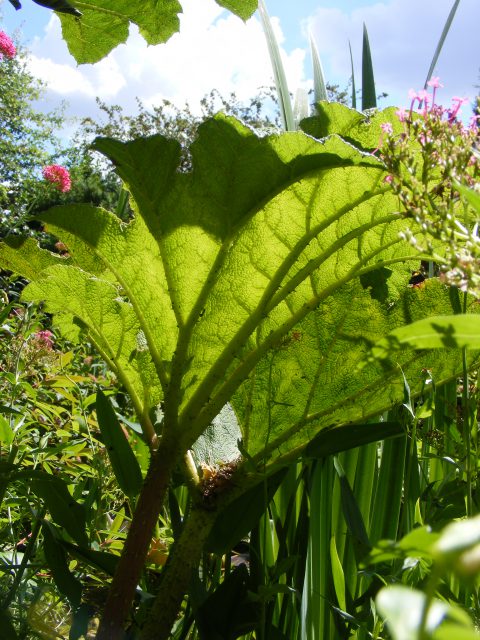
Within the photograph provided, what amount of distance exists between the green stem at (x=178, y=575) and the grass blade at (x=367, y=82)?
107 centimetres

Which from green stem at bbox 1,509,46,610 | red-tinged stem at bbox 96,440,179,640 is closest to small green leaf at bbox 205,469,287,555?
red-tinged stem at bbox 96,440,179,640

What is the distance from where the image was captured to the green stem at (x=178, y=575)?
91 centimetres

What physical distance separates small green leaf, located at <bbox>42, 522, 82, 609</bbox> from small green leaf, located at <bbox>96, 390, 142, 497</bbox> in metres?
0.17

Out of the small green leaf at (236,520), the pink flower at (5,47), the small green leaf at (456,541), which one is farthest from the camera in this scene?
the pink flower at (5,47)

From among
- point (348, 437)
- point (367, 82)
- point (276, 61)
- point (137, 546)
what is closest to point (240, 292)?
point (348, 437)

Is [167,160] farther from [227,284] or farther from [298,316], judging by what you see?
[298,316]

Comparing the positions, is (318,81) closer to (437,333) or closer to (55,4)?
(55,4)

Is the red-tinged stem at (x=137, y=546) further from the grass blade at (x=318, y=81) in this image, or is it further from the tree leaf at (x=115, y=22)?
the grass blade at (x=318, y=81)

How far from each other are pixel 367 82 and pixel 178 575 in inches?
50.0

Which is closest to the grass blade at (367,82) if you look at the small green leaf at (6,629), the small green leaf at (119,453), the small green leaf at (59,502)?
the small green leaf at (119,453)

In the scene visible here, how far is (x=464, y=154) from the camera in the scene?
19.6 inches

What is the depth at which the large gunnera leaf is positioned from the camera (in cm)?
88

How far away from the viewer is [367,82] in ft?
5.44

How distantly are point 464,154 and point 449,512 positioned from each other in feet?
1.78
